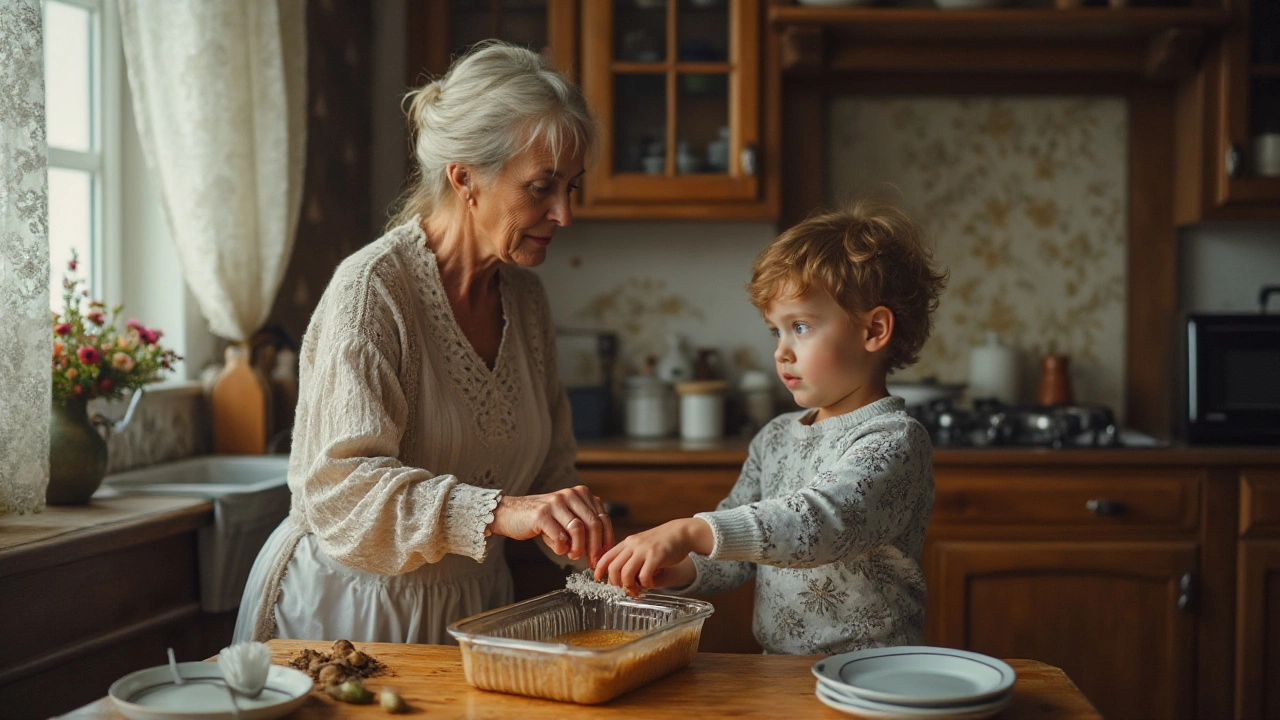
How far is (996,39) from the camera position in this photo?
3.02 meters

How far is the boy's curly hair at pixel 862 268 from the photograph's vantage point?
1.49 meters

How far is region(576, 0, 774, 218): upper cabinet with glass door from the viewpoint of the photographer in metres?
2.91

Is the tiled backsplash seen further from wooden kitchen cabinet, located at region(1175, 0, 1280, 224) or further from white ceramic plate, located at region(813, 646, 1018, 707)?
wooden kitchen cabinet, located at region(1175, 0, 1280, 224)

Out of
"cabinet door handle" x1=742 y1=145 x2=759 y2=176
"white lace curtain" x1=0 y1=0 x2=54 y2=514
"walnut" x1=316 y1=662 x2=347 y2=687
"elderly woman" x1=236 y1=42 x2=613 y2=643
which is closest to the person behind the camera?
"walnut" x1=316 y1=662 x2=347 y2=687

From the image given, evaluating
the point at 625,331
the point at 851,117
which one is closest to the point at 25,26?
the point at 625,331

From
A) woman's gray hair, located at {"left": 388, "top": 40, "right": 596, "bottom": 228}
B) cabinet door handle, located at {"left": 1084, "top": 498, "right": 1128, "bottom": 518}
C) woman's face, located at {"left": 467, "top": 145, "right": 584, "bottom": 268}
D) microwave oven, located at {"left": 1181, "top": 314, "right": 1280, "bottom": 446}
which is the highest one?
woman's gray hair, located at {"left": 388, "top": 40, "right": 596, "bottom": 228}

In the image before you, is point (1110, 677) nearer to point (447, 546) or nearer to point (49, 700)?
point (447, 546)

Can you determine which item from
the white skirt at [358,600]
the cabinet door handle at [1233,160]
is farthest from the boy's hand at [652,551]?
the cabinet door handle at [1233,160]

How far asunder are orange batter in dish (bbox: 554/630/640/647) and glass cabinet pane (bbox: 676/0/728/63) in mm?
1994

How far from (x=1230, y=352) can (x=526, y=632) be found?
7.40 ft

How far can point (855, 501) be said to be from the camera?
1.31 m

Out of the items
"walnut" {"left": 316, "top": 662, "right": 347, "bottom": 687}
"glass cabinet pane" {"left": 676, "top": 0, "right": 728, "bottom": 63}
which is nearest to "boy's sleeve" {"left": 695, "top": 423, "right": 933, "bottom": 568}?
"walnut" {"left": 316, "top": 662, "right": 347, "bottom": 687}

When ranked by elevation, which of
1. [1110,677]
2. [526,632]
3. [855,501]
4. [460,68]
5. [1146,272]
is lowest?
[1110,677]

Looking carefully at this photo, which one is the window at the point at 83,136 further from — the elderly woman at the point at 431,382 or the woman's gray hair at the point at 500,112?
the woman's gray hair at the point at 500,112
